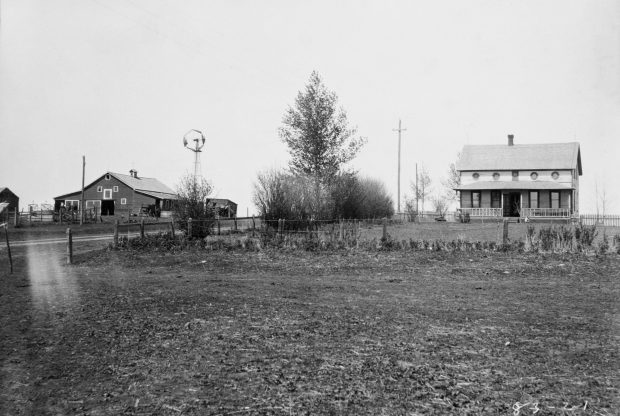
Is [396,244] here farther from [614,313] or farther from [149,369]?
[149,369]

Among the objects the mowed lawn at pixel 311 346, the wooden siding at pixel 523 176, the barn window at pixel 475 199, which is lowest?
the mowed lawn at pixel 311 346

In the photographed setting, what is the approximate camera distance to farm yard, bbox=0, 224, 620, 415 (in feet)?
13.1

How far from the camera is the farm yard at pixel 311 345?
3986 mm

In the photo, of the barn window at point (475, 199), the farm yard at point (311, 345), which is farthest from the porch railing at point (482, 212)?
the farm yard at point (311, 345)

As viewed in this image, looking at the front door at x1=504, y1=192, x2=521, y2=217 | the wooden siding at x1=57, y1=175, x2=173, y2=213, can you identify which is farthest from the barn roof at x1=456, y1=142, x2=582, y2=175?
the wooden siding at x1=57, y1=175, x2=173, y2=213

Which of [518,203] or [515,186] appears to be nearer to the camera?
[515,186]

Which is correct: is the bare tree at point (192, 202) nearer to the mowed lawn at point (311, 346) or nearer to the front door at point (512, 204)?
the mowed lawn at point (311, 346)

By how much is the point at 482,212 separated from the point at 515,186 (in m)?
3.81

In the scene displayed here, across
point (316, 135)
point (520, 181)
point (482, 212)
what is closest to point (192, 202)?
point (316, 135)

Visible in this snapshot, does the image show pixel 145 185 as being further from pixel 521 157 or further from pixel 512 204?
pixel 521 157

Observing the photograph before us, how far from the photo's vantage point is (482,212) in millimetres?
44406

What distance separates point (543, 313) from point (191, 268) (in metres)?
9.39

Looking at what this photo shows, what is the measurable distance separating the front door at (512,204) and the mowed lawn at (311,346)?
3515 centimetres

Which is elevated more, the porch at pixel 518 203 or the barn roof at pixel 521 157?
the barn roof at pixel 521 157
